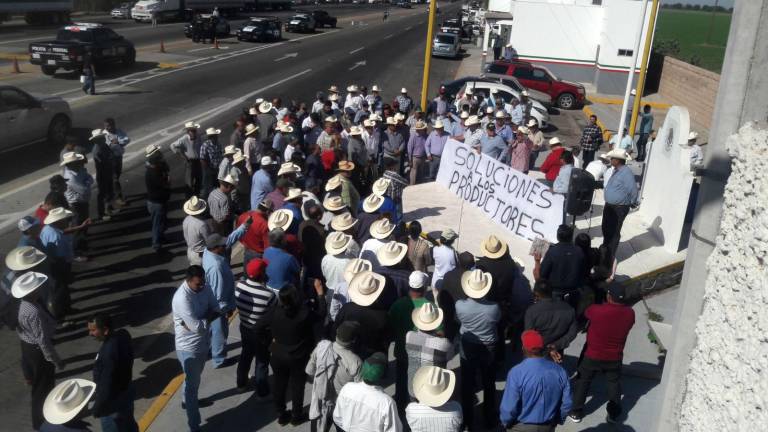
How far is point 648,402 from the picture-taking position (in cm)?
769

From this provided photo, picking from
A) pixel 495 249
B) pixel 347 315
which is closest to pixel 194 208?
pixel 347 315

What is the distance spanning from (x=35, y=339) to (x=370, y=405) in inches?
134

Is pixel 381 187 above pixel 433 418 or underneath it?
above

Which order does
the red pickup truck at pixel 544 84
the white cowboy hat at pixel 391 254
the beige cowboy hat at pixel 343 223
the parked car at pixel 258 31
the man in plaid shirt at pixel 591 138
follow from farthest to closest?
the parked car at pixel 258 31, the red pickup truck at pixel 544 84, the man in plaid shirt at pixel 591 138, the beige cowboy hat at pixel 343 223, the white cowboy hat at pixel 391 254

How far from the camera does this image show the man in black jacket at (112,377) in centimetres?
570

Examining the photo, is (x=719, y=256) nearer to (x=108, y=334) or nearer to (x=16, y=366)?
(x=108, y=334)

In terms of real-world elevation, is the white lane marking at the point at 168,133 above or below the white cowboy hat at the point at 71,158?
below

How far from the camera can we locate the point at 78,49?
25.6m

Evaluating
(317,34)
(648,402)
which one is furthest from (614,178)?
(317,34)

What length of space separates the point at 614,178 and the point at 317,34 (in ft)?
145

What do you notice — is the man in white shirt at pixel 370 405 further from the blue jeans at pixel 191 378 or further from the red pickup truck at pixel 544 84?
the red pickup truck at pixel 544 84

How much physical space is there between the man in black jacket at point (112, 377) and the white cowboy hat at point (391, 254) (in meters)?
2.74

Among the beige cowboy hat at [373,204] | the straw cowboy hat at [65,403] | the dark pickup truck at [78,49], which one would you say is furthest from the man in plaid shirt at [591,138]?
the dark pickup truck at [78,49]

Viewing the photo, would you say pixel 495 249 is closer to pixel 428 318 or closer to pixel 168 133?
pixel 428 318
